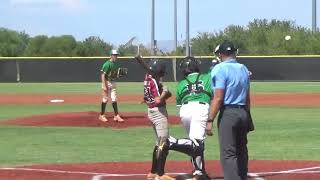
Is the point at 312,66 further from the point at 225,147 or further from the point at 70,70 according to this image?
the point at 225,147

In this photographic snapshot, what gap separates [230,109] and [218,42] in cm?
7382

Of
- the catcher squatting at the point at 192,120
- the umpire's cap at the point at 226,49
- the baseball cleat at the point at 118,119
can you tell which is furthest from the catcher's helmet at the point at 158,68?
the baseball cleat at the point at 118,119

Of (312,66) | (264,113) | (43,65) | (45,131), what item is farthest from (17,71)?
(45,131)

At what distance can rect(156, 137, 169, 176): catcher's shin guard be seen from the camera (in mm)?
9438

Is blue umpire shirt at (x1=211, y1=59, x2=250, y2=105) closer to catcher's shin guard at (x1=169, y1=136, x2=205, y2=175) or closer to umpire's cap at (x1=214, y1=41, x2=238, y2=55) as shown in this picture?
umpire's cap at (x1=214, y1=41, x2=238, y2=55)

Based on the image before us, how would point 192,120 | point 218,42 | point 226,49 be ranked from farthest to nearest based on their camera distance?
point 218,42, point 192,120, point 226,49

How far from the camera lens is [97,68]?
51.3 metres

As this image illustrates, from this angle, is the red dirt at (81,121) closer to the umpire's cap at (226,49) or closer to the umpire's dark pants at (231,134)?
the umpire's cap at (226,49)

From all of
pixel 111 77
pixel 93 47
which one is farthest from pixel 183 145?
pixel 93 47

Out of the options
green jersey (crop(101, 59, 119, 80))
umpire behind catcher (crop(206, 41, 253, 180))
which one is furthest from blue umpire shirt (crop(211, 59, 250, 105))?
green jersey (crop(101, 59, 119, 80))

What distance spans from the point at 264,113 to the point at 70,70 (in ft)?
100

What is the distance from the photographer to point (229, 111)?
26.5ft

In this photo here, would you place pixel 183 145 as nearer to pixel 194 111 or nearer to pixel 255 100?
pixel 194 111

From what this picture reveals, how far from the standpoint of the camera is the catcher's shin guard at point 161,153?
31.0 ft
